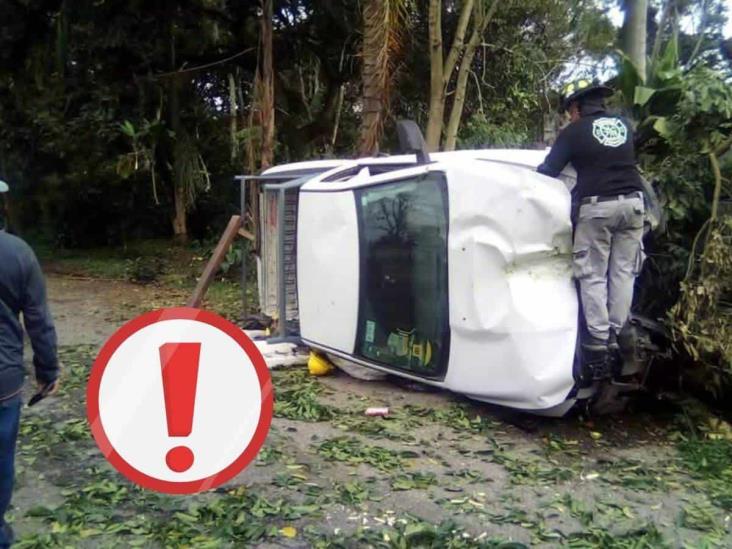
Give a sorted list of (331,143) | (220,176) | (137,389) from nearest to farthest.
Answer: (137,389) < (331,143) < (220,176)

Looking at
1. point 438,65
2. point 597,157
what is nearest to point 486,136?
point 438,65

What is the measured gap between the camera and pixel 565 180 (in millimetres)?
5070

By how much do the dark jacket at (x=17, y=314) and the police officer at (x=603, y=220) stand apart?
3158mm

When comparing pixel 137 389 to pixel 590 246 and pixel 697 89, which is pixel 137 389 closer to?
pixel 590 246

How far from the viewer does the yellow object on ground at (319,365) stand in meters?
6.59

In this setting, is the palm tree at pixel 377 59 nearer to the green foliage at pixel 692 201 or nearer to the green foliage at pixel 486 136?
the green foliage at pixel 486 136

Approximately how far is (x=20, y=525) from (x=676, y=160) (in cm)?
475

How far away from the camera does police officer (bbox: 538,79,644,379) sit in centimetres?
485

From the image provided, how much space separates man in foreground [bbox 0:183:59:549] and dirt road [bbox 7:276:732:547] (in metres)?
0.40

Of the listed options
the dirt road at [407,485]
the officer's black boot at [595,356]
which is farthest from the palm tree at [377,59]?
the officer's black boot at [595,356]

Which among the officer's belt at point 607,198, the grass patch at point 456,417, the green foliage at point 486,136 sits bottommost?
the grass patch at point 456,417

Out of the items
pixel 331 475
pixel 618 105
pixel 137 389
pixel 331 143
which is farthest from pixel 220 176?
pixel 137 389

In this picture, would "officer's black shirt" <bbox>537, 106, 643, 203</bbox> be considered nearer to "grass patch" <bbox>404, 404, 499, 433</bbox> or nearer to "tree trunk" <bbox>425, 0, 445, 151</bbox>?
"grass patch" <bbox>404, 404, 499, 433</bbox>

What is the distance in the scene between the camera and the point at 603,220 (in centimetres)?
485
